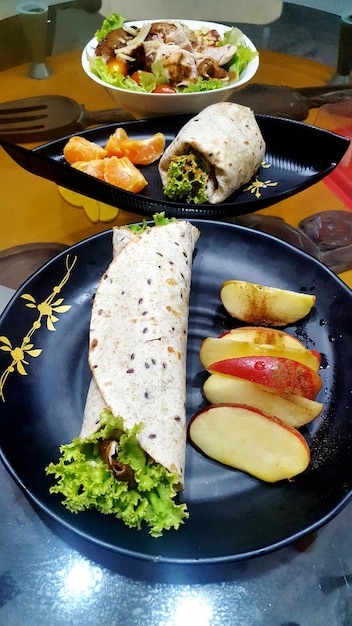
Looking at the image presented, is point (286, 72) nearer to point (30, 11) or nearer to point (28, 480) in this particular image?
point (30, 11)

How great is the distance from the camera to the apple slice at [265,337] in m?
1.46

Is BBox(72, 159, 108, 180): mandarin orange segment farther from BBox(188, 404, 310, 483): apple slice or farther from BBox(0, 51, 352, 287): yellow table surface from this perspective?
BBox(188, 404, 310, 483): apple slice

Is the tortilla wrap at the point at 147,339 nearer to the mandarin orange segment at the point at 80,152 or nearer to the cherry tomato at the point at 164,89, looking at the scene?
the mandarin orange segment at the point at 80,152

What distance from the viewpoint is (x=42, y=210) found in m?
1.98

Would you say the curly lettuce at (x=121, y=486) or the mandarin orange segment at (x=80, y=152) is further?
the mandarin orange segment at (x=80, y=152)

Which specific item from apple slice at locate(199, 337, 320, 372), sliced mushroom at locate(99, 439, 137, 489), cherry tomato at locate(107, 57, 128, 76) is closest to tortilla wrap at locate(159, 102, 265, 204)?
cherry tomato at locate(107, 57, 128, 76)

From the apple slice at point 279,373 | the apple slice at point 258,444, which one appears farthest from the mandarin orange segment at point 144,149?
the apple slice at point 258,444

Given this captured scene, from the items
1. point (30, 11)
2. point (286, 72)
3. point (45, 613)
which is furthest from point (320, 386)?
point (30, 11)

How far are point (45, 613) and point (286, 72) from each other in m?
2.65

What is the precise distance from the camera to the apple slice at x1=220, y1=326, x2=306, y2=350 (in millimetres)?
1455

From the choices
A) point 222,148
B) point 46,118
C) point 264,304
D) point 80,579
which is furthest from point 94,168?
point 80,579

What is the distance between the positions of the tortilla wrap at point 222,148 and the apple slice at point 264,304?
529 mm

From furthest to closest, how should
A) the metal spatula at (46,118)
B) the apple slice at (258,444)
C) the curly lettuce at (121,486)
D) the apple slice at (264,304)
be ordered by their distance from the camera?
the metal spatula at (46,118) < the apple slice at (264,304) < the apple slice at (258,444) < the curly lettuce at (121,486)

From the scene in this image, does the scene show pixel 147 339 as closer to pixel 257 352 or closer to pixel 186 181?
pixel 257 352
